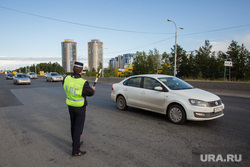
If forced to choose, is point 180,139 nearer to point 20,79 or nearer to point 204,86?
point 204,86

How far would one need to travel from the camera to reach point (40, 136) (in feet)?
15.1

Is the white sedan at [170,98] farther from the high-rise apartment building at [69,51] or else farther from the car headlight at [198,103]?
the high-rise apartment building at [69,51]

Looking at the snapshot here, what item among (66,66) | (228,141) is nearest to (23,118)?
(228,141)

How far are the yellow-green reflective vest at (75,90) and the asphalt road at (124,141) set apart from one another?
109 centimetres

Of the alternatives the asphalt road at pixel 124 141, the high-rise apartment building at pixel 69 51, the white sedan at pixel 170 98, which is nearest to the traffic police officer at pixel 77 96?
the asphalt road at pixel 124 141

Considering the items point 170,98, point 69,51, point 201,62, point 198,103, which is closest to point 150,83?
point 170,98

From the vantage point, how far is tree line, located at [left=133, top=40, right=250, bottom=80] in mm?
60625

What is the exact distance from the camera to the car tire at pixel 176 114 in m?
5.32

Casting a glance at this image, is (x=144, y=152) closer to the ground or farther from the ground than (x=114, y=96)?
closer to the ground

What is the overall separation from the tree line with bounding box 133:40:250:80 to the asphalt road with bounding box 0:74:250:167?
58008 millimetres

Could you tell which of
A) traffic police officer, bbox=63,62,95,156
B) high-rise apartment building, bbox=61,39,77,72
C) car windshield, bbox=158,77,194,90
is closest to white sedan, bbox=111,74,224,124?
car windshield, bbox=158,77,194,90

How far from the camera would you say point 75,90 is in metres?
3.32

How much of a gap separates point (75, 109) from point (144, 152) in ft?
5.39

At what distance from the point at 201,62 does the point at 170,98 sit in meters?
73.8
